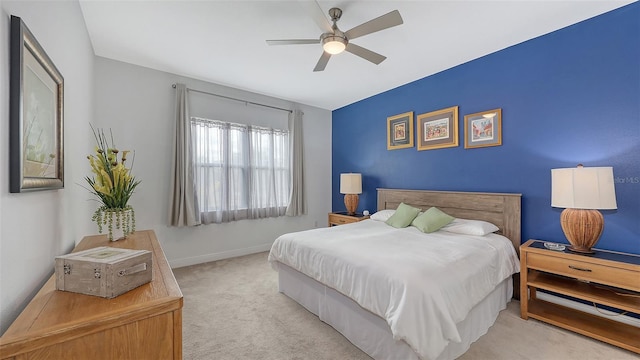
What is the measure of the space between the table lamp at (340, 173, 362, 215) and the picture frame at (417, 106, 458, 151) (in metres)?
1.16

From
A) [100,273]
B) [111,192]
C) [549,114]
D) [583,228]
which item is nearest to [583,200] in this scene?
[583,228]

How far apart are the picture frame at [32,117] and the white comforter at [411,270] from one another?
182 cm

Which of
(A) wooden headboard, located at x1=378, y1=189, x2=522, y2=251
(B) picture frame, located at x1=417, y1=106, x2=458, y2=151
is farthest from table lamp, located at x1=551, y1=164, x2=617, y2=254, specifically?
(B) picture frame, located at x1=417, y1=106, x2=458, y2=151

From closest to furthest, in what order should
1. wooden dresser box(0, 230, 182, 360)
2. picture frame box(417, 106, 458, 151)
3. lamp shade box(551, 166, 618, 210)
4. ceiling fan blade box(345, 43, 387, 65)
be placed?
wooden dresser box(0, 230, 182, 360) < lamp shade box(551, 166, 618, 210) < ceiling fan blade box(345, 43, 387, 65) < picture frame box(417, 106, 458, 151)

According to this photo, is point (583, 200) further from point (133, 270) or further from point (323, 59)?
point (133, 270)

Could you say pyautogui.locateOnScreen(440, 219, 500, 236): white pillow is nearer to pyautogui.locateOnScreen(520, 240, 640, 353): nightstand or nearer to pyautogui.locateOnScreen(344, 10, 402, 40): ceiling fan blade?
pyautogui.locateOnScreen(520, 240, 640, 353): nightstand

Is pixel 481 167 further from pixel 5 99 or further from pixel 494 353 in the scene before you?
pixel 5 99

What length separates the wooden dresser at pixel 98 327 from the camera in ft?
2.55

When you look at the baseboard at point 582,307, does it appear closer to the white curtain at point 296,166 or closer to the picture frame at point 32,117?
the white curtain at point 296,166

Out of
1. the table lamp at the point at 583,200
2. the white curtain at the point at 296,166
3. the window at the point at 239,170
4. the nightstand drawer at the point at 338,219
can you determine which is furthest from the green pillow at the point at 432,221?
the window at the point at 239,170

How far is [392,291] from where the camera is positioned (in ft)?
5.43

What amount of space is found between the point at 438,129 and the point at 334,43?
83.4 inches

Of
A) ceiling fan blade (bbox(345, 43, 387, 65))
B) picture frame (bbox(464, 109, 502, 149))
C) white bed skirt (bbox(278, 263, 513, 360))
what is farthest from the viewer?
picture frame (bbox(464, 109, 502, 149))

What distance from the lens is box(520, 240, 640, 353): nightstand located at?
6.30 feet
